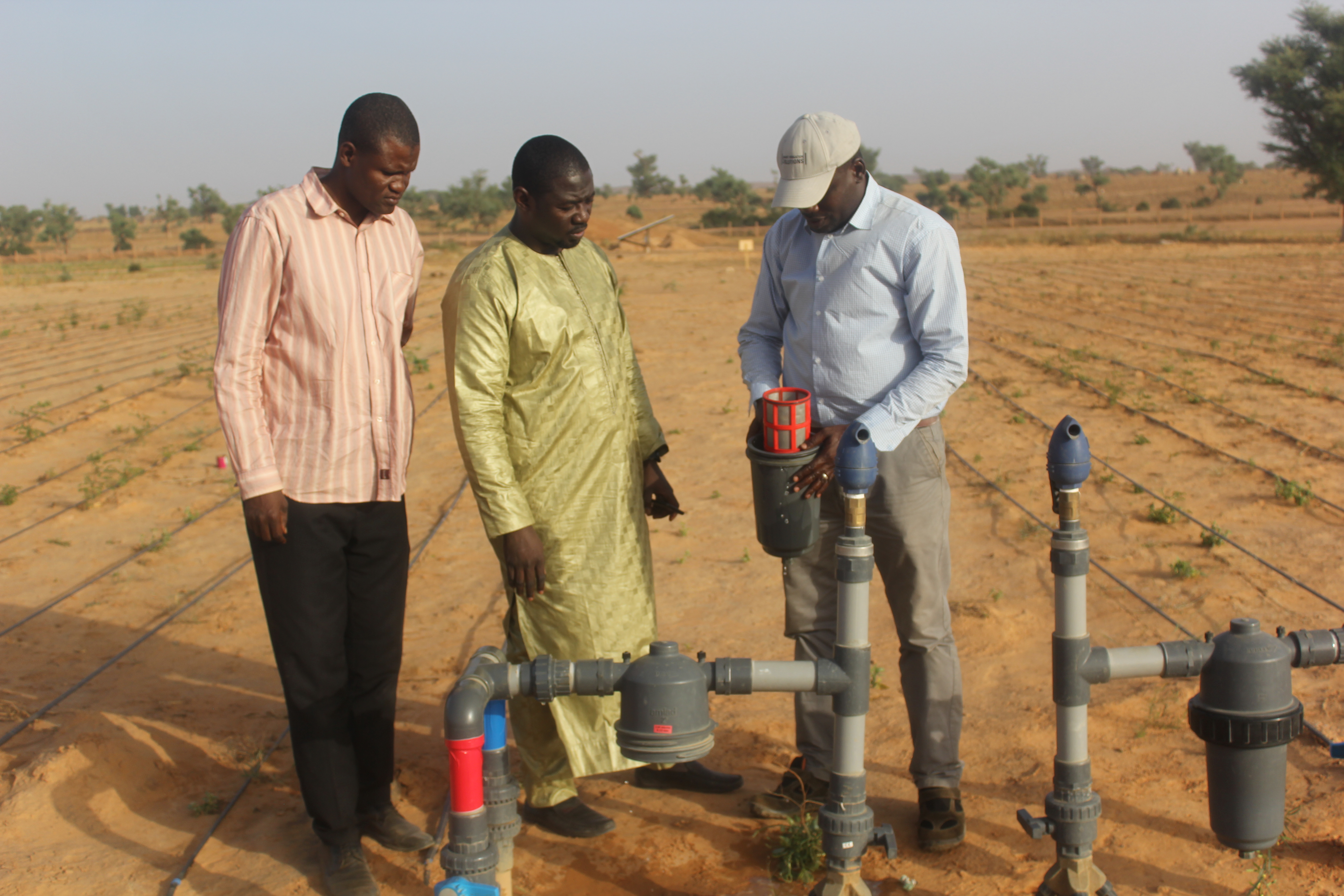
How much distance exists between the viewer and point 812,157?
271cm

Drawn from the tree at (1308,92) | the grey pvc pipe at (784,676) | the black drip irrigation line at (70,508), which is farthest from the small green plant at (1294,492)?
the tree at (1308,92)

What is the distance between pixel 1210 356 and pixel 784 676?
10643 millimetres

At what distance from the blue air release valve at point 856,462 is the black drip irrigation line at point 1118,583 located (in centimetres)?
73

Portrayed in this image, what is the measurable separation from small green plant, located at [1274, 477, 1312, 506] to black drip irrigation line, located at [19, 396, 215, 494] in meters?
8.16

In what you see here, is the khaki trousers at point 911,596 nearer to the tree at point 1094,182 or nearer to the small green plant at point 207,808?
the small green plant at point 207,808

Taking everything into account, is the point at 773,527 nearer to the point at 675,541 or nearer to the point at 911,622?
the point at 911,622

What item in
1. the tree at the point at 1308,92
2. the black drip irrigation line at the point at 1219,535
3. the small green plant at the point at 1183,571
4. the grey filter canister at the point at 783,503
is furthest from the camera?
the tree at the point at 1308,92

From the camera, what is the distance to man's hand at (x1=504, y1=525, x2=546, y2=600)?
2.80 m

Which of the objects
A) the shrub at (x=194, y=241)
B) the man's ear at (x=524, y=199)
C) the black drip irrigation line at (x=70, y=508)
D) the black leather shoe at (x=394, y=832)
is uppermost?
the shrub at (x=194, y=241)

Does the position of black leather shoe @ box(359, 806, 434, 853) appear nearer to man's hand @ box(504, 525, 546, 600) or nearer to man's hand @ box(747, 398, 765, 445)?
man's hand @ box(504, 525, 546, 600)

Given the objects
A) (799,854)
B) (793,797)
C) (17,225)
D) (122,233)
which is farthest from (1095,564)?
(17,225)

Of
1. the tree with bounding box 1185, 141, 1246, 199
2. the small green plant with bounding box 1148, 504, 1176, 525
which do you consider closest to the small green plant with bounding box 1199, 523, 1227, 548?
the small green plant with bounding box 1148, 504, 1176, 525

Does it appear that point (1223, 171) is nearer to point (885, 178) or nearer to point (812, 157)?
point (885, 178)

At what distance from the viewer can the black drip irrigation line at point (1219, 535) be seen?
4.71 m
